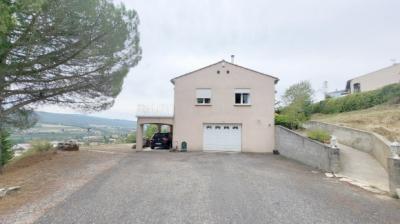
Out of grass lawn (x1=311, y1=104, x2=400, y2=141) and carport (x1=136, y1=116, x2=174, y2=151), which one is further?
carport (x1=136, y1=116, x2=174, y2=151)

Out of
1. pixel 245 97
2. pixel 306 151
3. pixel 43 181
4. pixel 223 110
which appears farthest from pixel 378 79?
pixel 43 181

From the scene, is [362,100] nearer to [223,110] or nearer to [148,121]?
[223,110]

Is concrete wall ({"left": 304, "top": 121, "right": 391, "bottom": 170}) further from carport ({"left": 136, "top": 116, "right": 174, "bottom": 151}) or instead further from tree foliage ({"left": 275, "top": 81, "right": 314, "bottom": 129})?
carport ({"left": 136, "top": 116, "right": 174, "bottom": 151})

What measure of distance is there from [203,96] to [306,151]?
30.0 ft

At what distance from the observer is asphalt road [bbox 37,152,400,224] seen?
5.98 m

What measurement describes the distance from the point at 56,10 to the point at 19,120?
24.0ft

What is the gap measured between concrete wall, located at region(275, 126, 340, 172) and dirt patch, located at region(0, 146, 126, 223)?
10731mm

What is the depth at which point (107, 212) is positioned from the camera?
20.5 feet

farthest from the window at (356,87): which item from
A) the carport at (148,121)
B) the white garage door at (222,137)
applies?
the carport at (148,121)

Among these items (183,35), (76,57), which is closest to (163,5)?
(183,35)

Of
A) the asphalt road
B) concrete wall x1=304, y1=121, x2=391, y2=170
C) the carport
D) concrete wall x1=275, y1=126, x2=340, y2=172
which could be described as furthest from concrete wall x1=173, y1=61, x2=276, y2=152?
the asphalt road

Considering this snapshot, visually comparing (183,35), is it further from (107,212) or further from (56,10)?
(107,212)

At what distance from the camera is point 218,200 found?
285 inches

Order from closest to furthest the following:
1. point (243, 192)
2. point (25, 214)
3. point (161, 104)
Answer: point (25, 214)
point (243, 192)
point (161, 104)
